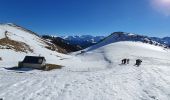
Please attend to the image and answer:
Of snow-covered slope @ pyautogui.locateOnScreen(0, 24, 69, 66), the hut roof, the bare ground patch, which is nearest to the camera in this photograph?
the hut roof

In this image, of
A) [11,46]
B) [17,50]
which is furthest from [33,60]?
[11,46]

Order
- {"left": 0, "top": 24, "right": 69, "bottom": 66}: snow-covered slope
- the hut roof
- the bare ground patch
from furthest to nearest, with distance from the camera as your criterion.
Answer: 1. the bare ground patch
2. {"left": 0, "top": 24, "right": 69, "bottom": 66}: snow-covered slope
3. the hut roof

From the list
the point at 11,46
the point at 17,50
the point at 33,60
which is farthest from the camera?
the point at 11,46

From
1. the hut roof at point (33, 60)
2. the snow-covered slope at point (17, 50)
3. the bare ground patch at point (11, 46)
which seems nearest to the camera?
the hut roof at point (33, 60)

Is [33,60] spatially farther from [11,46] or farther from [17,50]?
[11,46]

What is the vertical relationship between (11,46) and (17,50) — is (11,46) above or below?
above

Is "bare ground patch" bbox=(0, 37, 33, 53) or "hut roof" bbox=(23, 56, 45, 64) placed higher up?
"bare ground patch" bbox=(0, 37, 33, 53)

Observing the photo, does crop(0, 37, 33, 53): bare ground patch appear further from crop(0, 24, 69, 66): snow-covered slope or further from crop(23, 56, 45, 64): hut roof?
crop(23, 56, 45, 64): hut roof

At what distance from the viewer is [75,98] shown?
73.6 feet

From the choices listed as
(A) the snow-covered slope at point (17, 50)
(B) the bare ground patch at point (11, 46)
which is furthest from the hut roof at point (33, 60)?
(B) the bare ground patch at point (11, 46)

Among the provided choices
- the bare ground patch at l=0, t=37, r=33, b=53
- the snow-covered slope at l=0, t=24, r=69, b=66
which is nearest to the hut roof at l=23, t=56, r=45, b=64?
the snow-covered slope at l=0, t=24, r=69, b=66

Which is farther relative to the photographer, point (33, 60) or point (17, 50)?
point (17, 50)

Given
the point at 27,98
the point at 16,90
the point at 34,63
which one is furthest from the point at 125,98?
the point at 34,63

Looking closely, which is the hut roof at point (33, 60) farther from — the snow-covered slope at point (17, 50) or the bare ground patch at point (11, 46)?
the bare ground patch at point (11, 46)
